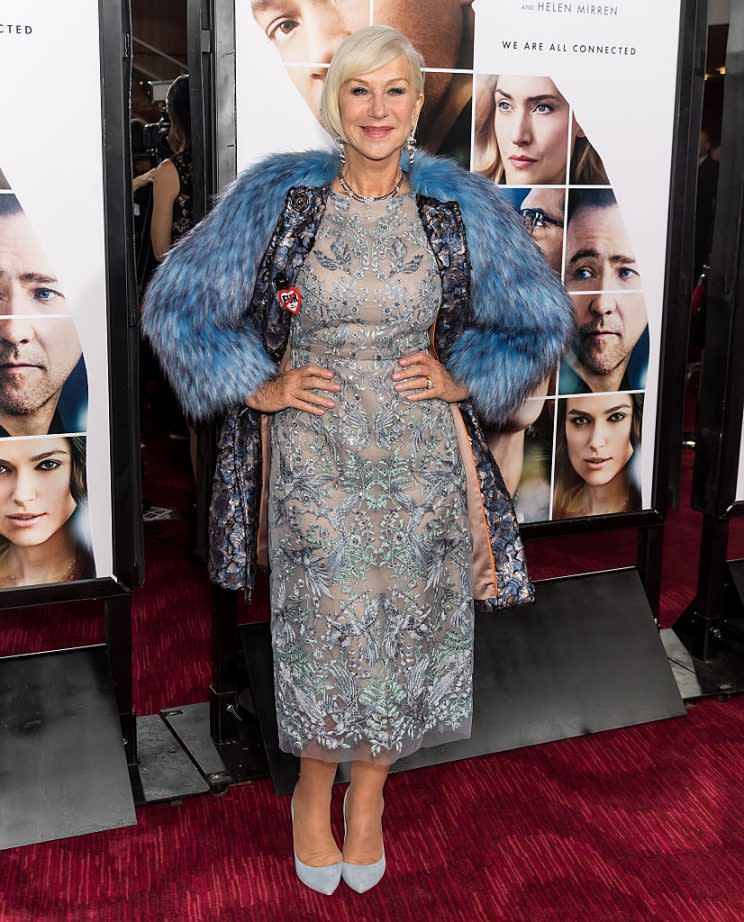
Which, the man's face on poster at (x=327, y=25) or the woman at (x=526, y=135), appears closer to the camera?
the man's face on poster at (x=327, y=25)

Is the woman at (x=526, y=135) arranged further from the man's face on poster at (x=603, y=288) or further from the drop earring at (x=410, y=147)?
the drop earring at (x=410, y=147)

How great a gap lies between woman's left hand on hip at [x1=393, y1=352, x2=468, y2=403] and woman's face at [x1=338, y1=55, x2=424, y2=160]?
1.31 feet

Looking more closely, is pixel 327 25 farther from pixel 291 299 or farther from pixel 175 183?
pixel 175 183

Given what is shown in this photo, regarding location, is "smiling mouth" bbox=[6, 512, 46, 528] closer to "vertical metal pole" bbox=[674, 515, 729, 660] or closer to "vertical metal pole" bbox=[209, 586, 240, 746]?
"vertical metal pole" bbox=[209, 586, 240, 746]

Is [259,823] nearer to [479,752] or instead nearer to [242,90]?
[479,752]

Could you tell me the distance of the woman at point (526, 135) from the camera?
2697 millimetres

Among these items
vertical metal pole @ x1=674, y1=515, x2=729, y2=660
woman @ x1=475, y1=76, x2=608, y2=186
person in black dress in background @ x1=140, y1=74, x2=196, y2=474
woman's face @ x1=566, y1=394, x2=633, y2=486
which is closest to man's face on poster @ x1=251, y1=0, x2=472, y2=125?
woman @ x1=475, y1=76, x2=608, y2=186

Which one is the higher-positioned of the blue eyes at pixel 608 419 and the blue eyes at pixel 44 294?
the blue eyes at pixel 44 294

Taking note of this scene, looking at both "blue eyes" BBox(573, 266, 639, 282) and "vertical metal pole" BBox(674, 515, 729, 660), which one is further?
"vertical metal pole" BBox(674, 515, 729, 660)

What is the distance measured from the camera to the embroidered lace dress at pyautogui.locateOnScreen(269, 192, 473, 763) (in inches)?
85.3

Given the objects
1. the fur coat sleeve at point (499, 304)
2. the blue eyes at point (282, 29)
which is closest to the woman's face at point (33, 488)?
the fur coat sleeve at point (499, 304)

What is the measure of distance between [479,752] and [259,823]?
630 mm

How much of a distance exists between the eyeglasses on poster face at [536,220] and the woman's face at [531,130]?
67mm

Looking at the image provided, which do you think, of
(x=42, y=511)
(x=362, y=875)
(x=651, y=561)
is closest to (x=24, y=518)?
(x=42, y=511)
